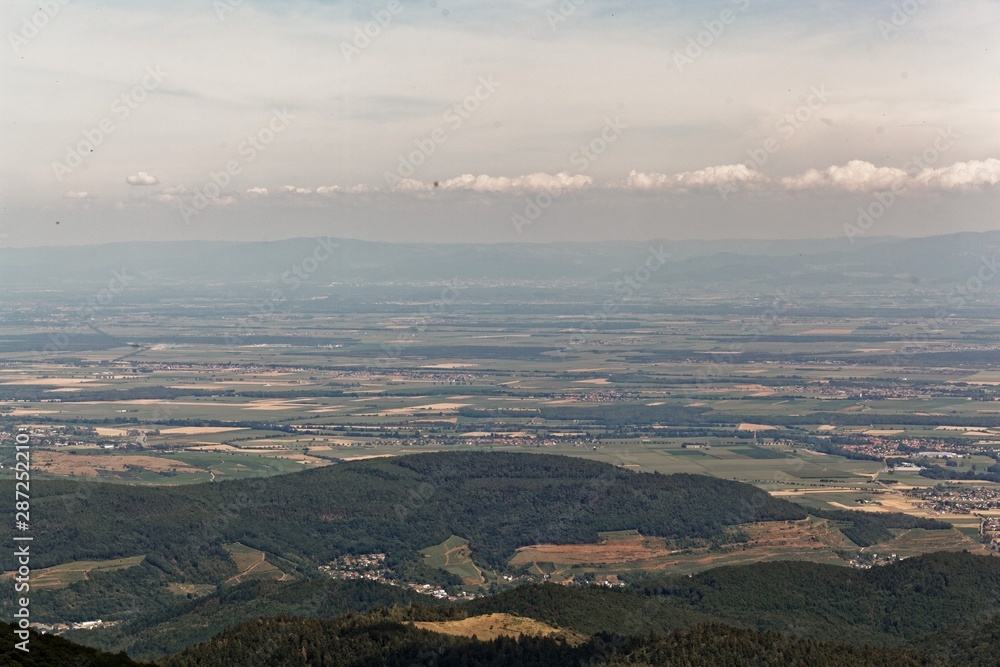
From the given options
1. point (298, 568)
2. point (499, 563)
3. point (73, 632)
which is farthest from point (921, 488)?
point (73, 632)

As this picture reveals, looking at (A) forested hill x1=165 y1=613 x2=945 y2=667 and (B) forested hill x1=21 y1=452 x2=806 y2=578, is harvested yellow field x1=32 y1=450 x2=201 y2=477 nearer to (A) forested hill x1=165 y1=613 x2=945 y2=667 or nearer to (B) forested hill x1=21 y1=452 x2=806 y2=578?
(B) forested hill x1=21 y1=452 x2=806 y2=578

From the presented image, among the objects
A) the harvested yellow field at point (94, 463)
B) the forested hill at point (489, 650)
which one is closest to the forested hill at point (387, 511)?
the harvested yellow field at point (94, 463)

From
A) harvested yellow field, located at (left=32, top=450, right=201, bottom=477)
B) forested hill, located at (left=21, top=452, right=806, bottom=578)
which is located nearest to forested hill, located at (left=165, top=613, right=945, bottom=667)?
forested hill, located at (left=21, top=452, right=806, bottom=578)

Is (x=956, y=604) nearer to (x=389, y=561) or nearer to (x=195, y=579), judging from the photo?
(x=389, y=561)

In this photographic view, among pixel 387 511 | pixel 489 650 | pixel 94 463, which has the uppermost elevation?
pixel 489 650

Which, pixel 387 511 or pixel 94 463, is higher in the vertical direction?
pixel 94 463

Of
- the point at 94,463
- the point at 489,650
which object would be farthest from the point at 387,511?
the point at 489,650

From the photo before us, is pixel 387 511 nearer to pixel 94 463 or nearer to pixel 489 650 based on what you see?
pixel 94 463

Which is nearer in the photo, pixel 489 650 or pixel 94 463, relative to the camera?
pixel 489 650

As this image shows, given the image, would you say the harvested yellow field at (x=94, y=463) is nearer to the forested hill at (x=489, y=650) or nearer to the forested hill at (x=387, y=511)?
the forested hill at (x=387, y=511)

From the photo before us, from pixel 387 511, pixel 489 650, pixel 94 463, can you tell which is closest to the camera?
pixel 489 650
